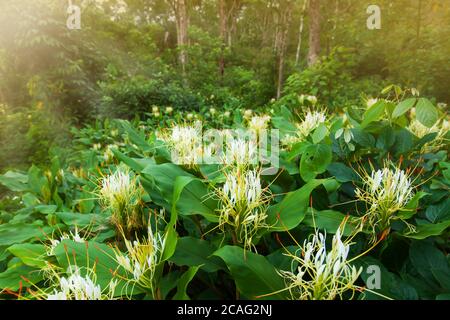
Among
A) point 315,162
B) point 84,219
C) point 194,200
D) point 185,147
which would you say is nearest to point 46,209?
point 84,219

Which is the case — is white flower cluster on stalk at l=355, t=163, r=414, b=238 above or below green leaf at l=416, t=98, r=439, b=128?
below

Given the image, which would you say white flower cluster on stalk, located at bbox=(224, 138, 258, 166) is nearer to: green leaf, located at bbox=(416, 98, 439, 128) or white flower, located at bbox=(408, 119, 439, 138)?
green leaf, located at bbox=(416, 98, 439, 128)

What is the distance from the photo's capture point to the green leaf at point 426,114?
39.7 inches

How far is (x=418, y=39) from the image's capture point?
6.74m

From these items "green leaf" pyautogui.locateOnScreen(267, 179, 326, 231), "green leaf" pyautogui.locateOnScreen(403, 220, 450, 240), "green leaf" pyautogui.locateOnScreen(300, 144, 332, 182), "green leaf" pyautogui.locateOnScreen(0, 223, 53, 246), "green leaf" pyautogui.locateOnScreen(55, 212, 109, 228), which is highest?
"green leaf" pyautogui.locateOnScreen(300, 144, 332, 182)

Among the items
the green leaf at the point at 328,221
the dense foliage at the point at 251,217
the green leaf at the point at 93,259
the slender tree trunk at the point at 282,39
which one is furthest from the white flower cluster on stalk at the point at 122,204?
the slender tree trunk at the point at 282,39

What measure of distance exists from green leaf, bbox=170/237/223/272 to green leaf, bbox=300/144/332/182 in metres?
0.36

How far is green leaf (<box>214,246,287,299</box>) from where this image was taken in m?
0.58

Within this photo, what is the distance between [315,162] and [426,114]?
42 centimetres

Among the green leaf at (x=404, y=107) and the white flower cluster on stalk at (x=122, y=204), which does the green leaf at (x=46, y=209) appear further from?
the green leaf at (x=404, y=107)

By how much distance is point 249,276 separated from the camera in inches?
22.7

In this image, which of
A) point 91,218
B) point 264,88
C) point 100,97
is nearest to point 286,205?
point 91,218

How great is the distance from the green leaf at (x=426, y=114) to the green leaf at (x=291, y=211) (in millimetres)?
543

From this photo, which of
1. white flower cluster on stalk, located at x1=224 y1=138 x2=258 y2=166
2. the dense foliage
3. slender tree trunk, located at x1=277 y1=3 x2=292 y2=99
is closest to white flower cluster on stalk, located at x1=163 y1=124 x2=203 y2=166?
the dense foliage
